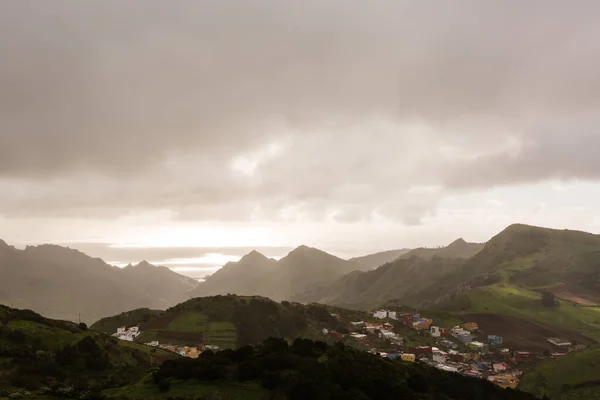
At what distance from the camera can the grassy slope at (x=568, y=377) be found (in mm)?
101438

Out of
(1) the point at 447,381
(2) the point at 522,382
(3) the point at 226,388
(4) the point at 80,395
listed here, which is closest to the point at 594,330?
(2) the point at 522,382

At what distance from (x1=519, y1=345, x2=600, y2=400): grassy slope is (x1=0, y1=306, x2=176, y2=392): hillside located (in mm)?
97991

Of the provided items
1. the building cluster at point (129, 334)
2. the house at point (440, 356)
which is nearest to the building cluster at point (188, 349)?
the building cluster at point (129, 334)

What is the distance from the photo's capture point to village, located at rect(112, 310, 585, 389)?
422 ft

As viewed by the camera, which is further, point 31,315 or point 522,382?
point 522,382

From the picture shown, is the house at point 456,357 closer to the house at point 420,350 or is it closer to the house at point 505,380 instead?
the house at point 420,350

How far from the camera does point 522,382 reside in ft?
382

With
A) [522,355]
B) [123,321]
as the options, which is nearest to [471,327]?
[522,355]

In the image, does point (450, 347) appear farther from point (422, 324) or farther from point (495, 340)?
point (422, 324)

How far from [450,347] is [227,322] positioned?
293ft

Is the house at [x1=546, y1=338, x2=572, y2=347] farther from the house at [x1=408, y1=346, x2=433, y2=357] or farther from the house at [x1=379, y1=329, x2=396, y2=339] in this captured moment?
the house at [x1=379, y1=329, x2=396, y2=339]

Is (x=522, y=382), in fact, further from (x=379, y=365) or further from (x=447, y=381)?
(x=379, y=365)

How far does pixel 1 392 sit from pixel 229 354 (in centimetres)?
2200

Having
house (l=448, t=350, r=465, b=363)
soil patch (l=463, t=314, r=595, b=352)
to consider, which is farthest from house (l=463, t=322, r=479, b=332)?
house (l=448, t=350, r=465, b=363)
